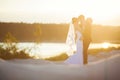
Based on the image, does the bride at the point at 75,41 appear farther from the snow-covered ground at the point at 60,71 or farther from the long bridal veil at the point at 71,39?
the snow-covered ground at the point at 60,71

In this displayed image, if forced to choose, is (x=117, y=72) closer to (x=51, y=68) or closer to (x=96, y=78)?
(x=96, y=78)

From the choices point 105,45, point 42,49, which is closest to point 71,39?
point 42,49

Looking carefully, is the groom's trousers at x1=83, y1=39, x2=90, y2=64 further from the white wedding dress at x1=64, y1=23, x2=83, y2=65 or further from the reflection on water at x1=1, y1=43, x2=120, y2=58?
the reflection on water at x1=1, y1=43, x2=120, y2=58

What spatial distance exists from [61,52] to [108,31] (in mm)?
752

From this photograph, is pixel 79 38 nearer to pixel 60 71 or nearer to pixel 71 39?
pixel 71 39

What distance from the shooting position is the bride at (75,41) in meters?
3.72

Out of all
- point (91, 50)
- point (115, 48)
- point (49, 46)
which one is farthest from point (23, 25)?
point (115, 48)

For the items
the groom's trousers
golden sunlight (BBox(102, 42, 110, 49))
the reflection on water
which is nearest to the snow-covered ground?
the groom's trousers

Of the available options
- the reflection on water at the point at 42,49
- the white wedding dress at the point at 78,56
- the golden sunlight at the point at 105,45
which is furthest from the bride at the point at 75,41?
the golden sunlight at the point at 105,45

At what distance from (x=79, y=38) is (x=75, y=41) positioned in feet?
0.25

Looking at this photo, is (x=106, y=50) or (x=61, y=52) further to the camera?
(x=106, y=50)

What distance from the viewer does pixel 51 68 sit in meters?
3.34

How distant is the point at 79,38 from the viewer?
3766 mm

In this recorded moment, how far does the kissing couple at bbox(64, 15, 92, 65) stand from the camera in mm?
3707
